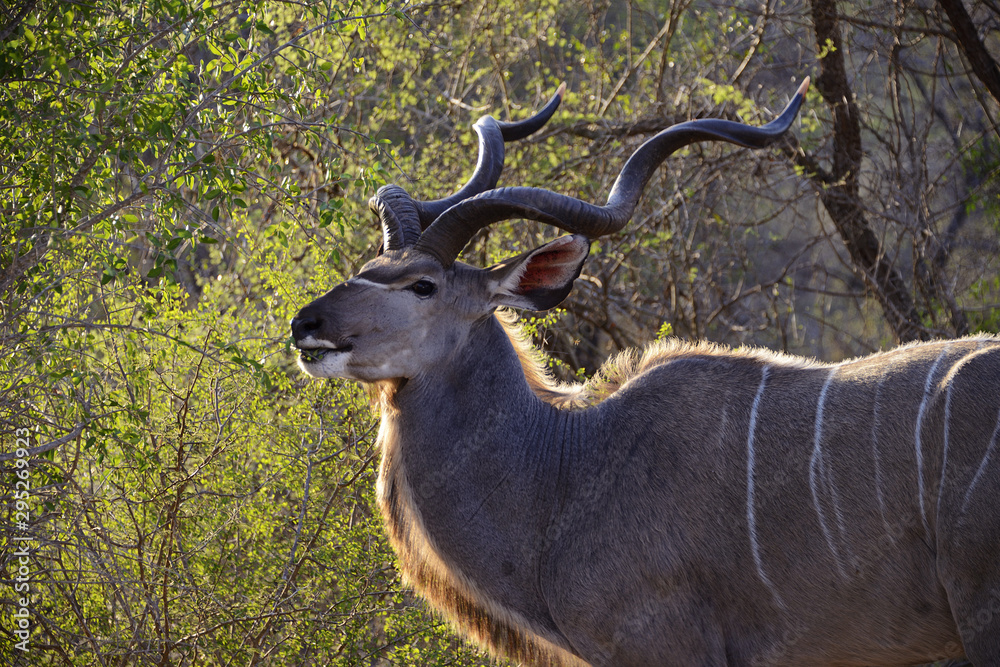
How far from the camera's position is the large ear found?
10.8ft

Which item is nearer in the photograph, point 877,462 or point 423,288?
point 877,462

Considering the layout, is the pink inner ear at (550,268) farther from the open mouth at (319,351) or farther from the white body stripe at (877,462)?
the white body stripe at (877,462)

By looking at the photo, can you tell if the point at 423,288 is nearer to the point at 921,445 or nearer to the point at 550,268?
the point at 550,268

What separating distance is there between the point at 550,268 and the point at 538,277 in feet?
0.19

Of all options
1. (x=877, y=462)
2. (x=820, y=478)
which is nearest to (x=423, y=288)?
(x=820, y=478)

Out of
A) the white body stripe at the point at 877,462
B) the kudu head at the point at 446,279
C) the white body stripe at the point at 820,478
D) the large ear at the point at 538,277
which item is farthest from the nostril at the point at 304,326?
the white body stripe at the point at 877,462

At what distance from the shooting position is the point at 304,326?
310 cm

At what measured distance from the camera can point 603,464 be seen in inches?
125

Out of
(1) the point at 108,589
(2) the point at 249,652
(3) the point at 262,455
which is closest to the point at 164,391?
(3) the point at 262,455

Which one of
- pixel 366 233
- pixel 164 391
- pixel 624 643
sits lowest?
pixel 624 643

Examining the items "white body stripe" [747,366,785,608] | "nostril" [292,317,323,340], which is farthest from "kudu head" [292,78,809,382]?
"white body stripe" [747,366,785,608]

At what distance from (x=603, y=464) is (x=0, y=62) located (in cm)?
234

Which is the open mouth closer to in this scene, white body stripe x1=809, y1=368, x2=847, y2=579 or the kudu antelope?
the kudu antelope

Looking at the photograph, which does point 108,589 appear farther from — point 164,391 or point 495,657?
point 495,657
